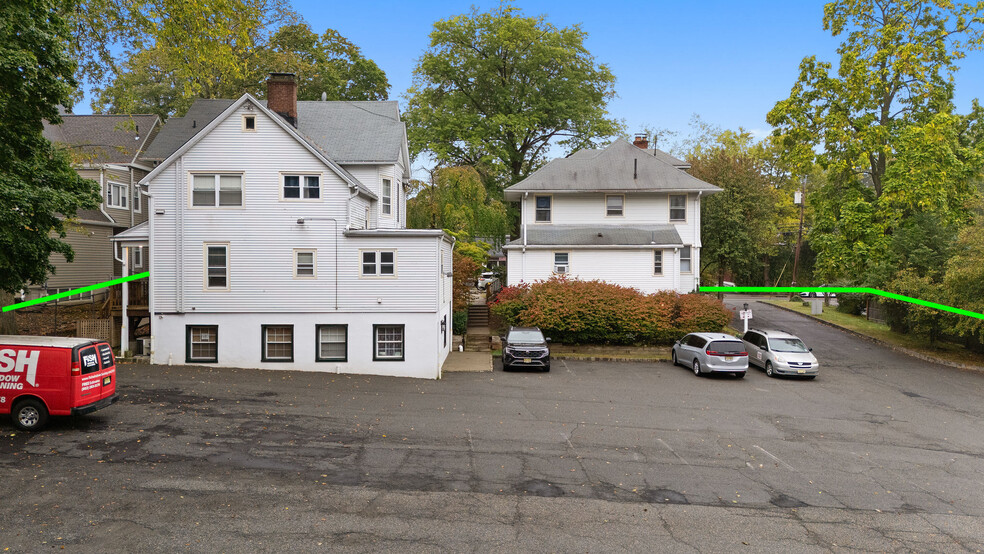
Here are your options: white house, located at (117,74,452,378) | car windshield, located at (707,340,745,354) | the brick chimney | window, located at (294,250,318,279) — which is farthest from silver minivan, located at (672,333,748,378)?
the brick chimney

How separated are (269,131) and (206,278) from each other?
5.92 m

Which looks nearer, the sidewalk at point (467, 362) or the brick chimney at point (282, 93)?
the sidewalk at point (467, 362)

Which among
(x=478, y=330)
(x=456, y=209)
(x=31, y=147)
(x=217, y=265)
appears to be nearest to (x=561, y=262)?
(x=478, y=330)

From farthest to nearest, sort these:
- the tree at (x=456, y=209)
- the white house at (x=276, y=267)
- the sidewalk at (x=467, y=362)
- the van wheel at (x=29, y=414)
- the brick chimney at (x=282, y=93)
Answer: the tree at (x=456, y=209), the brick chimney at (x=282, y=93), the sidewalk at (x=467, y=362), the white house at (x=276, y=267), the van wheel at (x=29, y=414)

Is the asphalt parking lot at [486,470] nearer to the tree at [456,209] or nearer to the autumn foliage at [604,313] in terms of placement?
the autumn foliage at [604,313]

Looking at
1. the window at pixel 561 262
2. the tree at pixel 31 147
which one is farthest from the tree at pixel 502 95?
the tree at pixel 31 147

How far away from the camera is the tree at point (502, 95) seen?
149 feet

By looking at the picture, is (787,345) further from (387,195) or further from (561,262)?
(387,195)

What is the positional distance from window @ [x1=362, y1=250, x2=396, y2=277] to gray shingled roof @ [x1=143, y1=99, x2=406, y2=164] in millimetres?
5458

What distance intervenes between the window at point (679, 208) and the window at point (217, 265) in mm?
24293

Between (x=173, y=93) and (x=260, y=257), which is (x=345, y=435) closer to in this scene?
(x=260, y=257)

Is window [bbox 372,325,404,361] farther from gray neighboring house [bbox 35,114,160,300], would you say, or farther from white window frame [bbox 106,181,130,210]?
white window frame [bbox 106,181,130,210]

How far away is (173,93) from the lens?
4956 centimetres

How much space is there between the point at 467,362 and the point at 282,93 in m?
14.2
